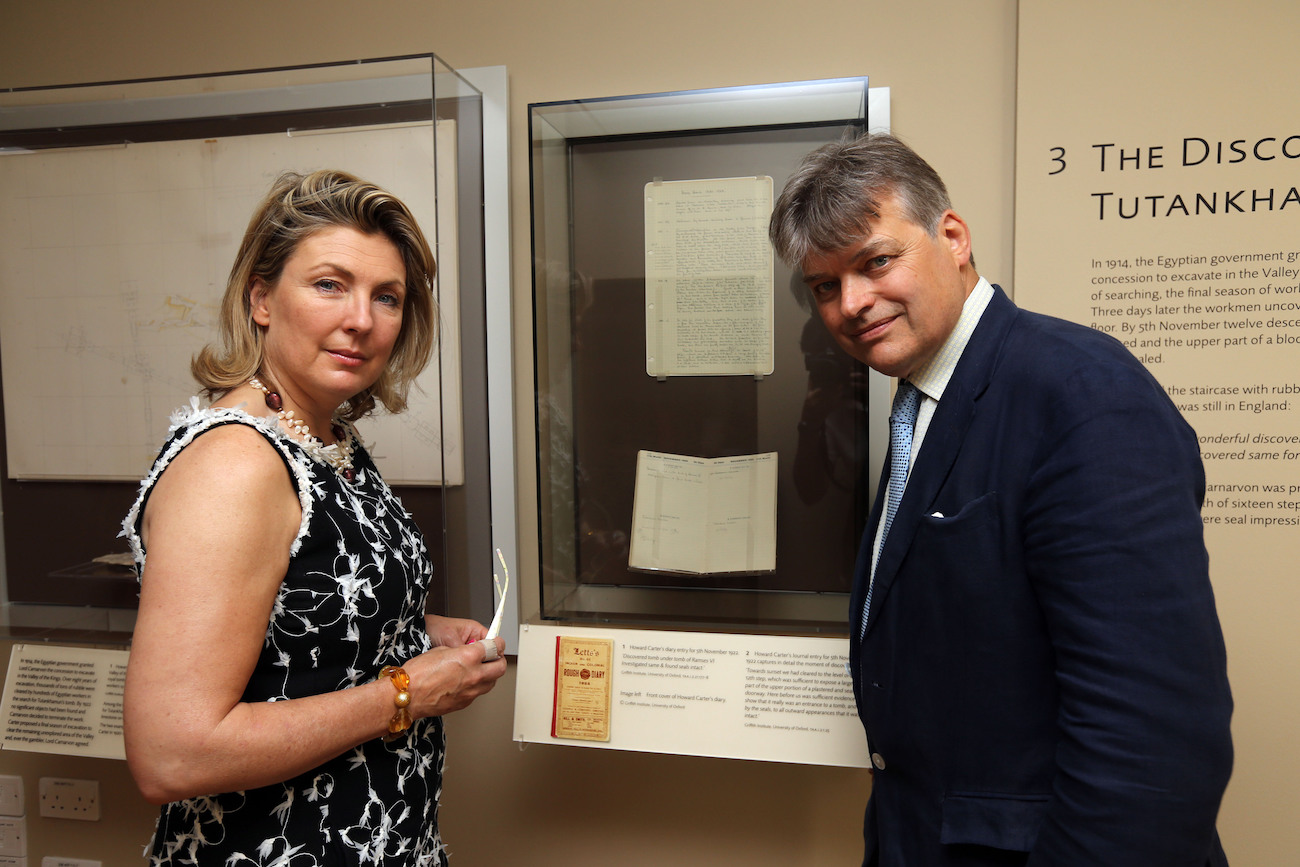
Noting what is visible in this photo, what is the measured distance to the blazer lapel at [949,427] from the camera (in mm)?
1034

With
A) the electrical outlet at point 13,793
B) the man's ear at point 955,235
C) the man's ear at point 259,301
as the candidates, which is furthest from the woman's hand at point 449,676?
the electrical outlet at point 13,793

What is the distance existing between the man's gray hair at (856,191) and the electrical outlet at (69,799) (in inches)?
101

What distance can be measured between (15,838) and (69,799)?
0.76 ft

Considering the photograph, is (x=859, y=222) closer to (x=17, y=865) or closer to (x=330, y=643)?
(x=330, y=643)

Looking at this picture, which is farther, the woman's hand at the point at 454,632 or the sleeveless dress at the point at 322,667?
the woman's hand at the point at 454,632

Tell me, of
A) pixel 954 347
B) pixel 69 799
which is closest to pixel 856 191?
pixel 954 347

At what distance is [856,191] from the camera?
3.73ft

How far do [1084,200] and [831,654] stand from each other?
1120 mm

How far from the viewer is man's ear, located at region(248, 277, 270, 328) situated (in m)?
1.17

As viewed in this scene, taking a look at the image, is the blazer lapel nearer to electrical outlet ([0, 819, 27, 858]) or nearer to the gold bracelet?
the gold bracelet

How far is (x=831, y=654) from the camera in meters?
1.54

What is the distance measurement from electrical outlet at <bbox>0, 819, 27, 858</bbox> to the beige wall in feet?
0.46

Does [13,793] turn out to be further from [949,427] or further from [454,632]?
[949,427]

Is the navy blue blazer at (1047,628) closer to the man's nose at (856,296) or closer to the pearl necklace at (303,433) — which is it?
the man's nose at (856,296)
